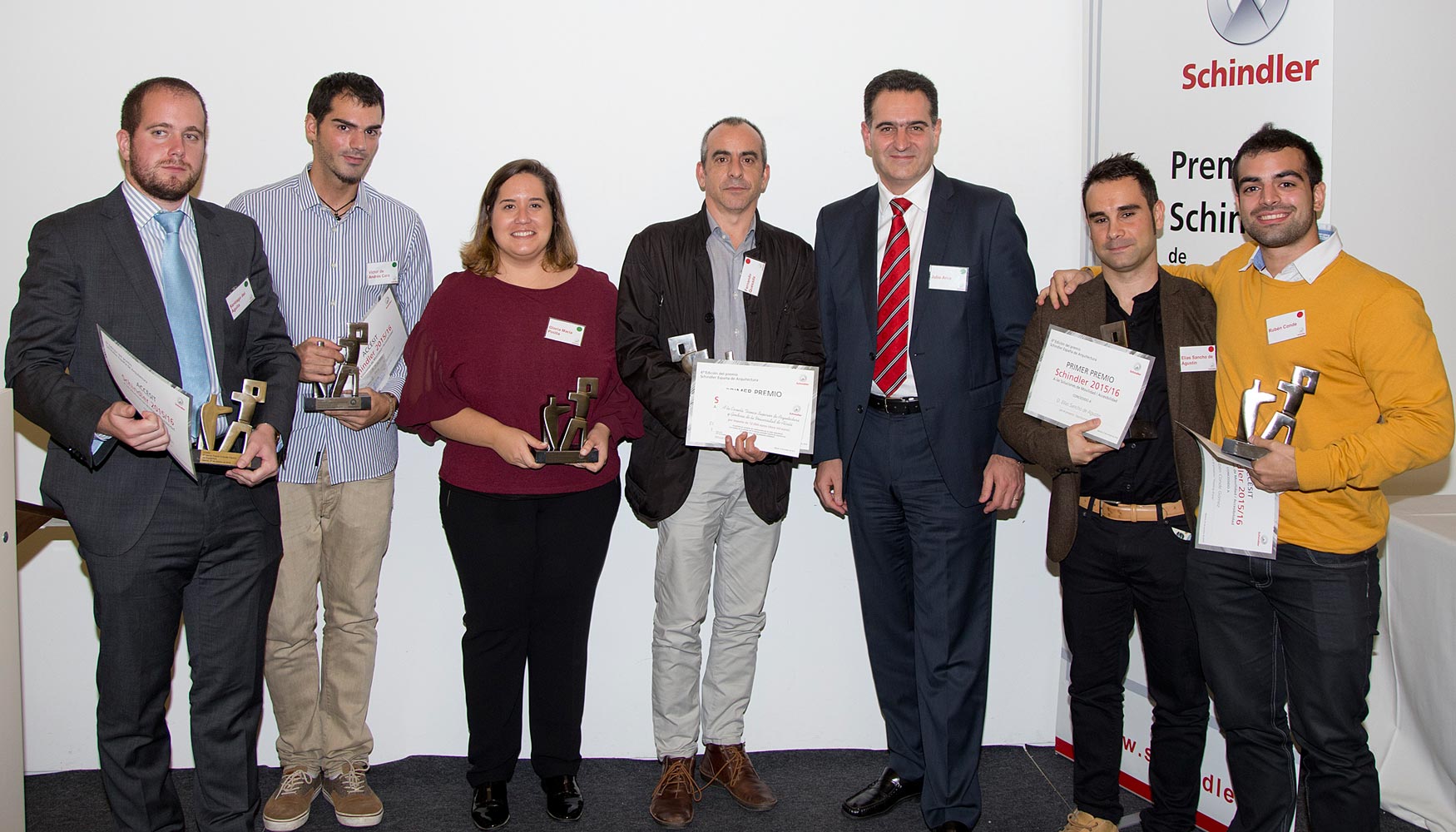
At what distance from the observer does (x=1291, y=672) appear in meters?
2.68

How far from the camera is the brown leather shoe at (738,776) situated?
354 centimetres

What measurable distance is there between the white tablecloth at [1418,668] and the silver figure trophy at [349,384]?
11.0ft

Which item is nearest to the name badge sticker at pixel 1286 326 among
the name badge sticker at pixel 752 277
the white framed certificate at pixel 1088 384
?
the white framed certificate at pixel 1088 384

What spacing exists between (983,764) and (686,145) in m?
2.65

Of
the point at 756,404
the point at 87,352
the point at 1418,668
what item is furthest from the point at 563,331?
the point at 1418,668

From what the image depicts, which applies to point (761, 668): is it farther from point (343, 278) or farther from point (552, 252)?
point (343, 278)

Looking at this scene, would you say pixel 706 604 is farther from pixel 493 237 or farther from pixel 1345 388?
pixel 1345 388

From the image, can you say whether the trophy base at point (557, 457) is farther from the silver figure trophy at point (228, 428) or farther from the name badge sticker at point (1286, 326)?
the name badge sticker at point (1286, 326)

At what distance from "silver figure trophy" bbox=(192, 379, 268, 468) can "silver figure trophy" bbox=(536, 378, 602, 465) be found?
2.60 ft

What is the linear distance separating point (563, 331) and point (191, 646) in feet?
4.58

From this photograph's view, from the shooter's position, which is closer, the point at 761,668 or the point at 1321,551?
the point at 1321,551

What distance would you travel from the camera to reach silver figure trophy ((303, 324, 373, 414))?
3090mm

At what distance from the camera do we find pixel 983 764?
3.97m

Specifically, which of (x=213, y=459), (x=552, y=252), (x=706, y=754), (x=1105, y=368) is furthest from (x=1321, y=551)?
(x=213, y=459)
